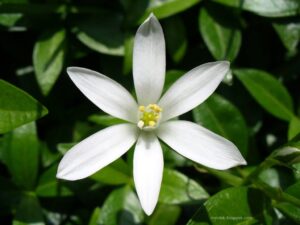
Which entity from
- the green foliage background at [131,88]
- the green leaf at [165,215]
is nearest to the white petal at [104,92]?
the green foliage background at [131,88]

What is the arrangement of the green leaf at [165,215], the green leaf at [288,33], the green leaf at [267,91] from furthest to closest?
the green leaf at [288,33] < the green leaf at [267,91] < the green leaf at [165,215]

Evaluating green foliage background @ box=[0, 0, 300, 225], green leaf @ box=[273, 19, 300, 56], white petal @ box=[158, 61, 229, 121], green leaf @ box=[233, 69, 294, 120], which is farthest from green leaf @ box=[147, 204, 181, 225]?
green leaf @ box=[273, 19, 300, 56]

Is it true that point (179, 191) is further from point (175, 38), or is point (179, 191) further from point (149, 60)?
point (175, 38)

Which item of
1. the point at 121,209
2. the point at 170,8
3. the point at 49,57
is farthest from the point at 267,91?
the point at 49,57

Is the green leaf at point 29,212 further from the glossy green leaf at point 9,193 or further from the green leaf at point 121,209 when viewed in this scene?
the green leaf at point 121,209

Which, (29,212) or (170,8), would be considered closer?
(29,212)

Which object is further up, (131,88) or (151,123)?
(151,123)
